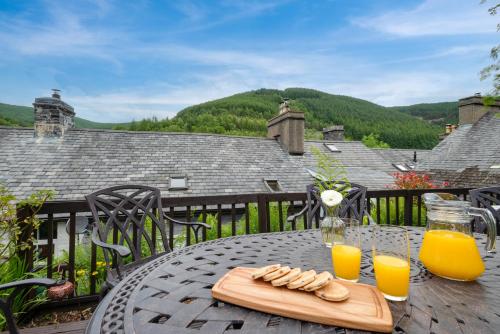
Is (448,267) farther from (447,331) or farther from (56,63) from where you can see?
(56,63)

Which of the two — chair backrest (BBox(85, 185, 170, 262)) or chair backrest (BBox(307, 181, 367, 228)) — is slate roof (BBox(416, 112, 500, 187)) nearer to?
chair backrest (BBox(307, 181, 367, 228))

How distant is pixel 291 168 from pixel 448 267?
8.30 m

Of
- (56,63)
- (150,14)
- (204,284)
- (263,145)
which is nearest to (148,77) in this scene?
(56,63)

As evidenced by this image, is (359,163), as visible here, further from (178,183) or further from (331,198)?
(331,198)

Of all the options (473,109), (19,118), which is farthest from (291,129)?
(19,118)

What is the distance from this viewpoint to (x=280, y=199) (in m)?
2.74

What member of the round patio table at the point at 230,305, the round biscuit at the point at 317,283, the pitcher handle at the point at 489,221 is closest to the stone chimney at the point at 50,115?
the round patio table at the point at 230,305

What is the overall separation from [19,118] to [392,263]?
2038 centimetres

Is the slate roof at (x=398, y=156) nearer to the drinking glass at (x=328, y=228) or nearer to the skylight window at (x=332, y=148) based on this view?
the skylight window at (x=332, y=148)

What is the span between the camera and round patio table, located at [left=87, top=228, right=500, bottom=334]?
2.01 feet

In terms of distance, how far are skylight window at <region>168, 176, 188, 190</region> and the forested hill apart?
1252cm

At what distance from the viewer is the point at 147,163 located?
7988mm

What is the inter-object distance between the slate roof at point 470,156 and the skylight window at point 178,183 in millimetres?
8507

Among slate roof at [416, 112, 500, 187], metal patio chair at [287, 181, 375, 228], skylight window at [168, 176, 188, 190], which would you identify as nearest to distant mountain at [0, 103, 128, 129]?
skylight window at [168, 176, 188, 190]
